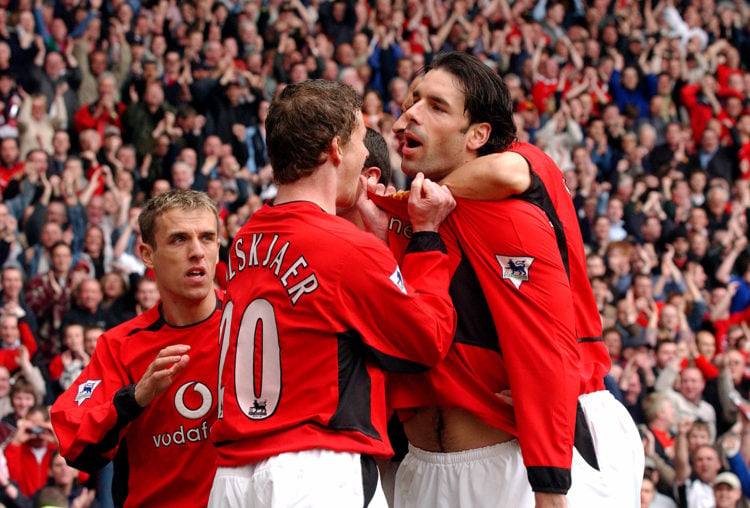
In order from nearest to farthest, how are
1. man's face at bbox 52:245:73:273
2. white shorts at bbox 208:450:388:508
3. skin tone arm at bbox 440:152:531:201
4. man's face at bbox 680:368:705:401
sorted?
1. white shorts at bbox 208:450:388:508
2. skin tone arm at bbox 440:152:531:201
3. man's face at bbox 52:245:73:273
4. man's face at bbox 680:368:705:401

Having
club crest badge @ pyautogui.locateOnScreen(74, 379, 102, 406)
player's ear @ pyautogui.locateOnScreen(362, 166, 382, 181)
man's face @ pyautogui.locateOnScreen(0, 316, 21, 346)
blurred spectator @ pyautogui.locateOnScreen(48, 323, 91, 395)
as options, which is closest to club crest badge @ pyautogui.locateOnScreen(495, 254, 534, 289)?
player's ear @ pyautogui.locateOnScreen(362, 166, 382, 181)

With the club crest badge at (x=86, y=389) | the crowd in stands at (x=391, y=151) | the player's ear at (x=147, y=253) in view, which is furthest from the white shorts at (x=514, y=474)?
the crowd in stands at (x=391, y=151)

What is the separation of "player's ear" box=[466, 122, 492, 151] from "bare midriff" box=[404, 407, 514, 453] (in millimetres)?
1061

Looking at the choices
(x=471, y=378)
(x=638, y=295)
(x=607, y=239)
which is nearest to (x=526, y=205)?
(x=471, y=378)

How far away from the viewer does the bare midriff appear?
4238 millimetres

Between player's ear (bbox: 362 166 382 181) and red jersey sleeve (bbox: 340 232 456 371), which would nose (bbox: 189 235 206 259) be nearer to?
player's ear (bbox: 362 166 382 181)

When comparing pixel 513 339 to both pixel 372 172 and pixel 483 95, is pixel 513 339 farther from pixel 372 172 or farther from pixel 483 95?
pixel 372 172

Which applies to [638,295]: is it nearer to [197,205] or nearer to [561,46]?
[561,46]

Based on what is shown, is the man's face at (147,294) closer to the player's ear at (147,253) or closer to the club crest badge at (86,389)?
the player's ear at (147,253)

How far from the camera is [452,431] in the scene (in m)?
4.29

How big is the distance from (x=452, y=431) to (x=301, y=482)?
82 cm

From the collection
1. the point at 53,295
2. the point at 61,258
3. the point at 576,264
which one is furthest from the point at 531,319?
the point at 61,258

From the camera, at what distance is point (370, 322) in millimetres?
3848

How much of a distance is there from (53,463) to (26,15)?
767 centimetres
